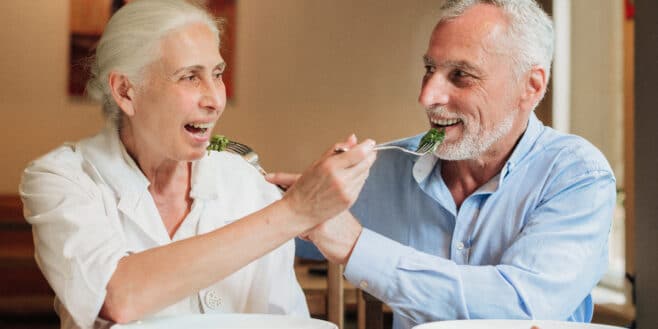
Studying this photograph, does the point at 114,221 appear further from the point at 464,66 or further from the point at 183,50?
the point at 464,66

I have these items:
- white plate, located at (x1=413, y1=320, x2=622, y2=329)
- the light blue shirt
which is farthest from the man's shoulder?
white plate, located at (x1=413, y1=320, x2=622, y2=329)

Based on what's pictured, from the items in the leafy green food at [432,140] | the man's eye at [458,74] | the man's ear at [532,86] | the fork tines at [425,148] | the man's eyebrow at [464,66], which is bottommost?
the fork tines at [425,148]

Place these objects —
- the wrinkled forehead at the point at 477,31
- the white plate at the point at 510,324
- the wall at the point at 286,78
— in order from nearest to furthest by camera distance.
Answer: the white plate at the point at 510,324
the wrinkled forehead at the point at 477,31
the wall at the point at 286,78

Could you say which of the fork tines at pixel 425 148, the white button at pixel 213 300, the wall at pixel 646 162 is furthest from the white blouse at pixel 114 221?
the wall at pixel 646 162

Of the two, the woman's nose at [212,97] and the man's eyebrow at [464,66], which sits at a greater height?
the man's eyebrow at [464,66]

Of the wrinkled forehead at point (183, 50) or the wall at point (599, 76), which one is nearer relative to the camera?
the wrinkled forehead at point (183, 50)

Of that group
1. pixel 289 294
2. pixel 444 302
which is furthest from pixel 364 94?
pixel 444 302

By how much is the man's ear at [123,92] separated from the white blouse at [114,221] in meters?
0.05

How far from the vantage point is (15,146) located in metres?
5.15

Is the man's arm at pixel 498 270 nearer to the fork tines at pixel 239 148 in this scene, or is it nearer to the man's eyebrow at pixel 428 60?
the fork tines at pixel 239 148

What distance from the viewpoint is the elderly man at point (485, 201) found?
138 cm

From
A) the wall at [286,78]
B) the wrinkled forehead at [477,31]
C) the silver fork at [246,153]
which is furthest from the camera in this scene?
the wall at [286,78]

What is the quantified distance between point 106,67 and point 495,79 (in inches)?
31.6

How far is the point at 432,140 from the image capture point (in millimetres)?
1582
